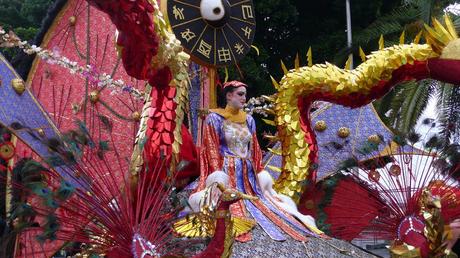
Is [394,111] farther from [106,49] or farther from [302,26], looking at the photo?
[106,49]

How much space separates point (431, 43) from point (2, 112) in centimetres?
350

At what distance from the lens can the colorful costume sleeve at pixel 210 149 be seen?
19.7ft

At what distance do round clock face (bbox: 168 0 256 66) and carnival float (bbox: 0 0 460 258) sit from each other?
0.04 ft

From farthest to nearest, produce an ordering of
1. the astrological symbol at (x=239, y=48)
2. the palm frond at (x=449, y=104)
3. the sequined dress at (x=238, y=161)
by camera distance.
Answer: the palm frond at (x=449, y=104) → the astrological symbol at (x=239, y=48) → the sequined dress at (x=238, y=161)

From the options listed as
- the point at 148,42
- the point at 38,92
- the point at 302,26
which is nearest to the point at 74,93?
the point at 38,92

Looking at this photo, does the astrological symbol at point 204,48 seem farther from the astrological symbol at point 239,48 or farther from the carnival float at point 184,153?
the astrological symbol at point 239,48

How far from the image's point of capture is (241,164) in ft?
20.1

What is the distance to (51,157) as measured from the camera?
443cm

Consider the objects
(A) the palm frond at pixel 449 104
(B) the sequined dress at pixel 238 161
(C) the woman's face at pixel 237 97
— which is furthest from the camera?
(A) the palm frond at pixel 449 104

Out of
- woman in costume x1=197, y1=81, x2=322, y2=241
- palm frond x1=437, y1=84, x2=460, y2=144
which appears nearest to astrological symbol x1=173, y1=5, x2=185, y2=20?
woman in costume x1=197, y1=81, x2=322, y2=241

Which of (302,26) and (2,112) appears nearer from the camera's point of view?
(2,112)

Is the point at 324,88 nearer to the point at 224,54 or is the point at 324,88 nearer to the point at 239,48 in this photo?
the point at 239,48

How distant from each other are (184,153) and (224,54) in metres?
0.93

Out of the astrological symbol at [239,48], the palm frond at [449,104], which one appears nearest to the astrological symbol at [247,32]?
the astrological symbol at [239,48]
